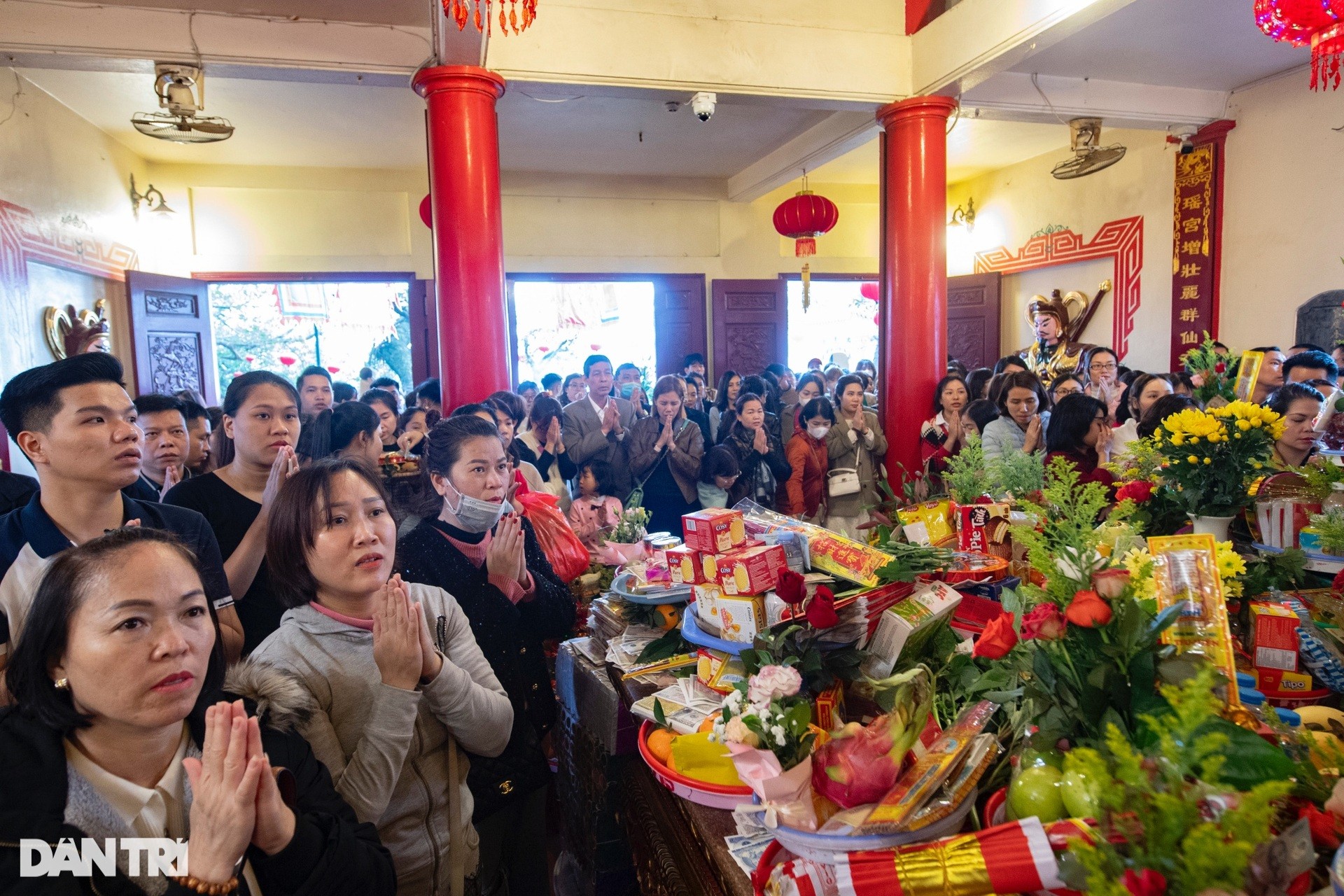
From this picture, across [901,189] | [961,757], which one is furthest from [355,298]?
[961,757]

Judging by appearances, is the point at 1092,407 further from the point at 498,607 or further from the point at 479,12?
the point at 479,12

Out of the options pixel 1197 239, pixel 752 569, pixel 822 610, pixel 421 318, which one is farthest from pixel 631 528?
pixel 1197 239

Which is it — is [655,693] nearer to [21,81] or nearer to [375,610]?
[375,610]

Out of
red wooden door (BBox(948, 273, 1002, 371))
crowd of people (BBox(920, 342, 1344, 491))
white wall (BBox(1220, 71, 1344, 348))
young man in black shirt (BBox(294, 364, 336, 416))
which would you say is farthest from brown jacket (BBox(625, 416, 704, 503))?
red wooden door (BBox(948, 273, 1002, 371))

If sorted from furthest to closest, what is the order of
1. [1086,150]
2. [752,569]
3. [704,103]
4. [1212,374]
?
[1086,150], [704,103], [1212,374], [752,569]

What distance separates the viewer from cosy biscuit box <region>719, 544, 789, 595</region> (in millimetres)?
1479

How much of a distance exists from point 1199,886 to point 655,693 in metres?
0.95

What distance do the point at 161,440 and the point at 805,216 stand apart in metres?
5.33

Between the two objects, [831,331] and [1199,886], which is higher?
[831,331]

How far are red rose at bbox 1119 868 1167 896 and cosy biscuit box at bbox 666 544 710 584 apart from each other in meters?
1.03

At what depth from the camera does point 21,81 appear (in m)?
4.86

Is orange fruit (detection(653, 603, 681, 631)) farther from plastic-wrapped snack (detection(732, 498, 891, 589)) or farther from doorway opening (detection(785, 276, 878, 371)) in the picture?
doorway opening (detection(785, 276, 878, 371))

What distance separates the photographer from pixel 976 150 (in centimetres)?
748

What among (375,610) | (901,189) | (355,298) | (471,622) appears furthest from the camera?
(355,298)
